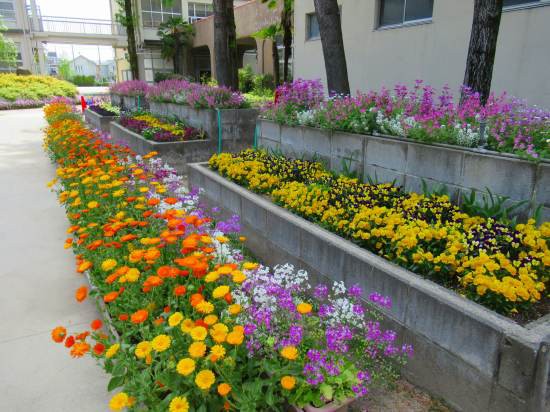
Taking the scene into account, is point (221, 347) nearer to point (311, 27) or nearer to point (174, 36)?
point (311, 27)

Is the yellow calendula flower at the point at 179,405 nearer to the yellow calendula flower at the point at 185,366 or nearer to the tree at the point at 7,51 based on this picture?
the yellow calendula flower at the point at 185,366

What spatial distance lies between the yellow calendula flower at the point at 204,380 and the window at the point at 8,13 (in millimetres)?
43418

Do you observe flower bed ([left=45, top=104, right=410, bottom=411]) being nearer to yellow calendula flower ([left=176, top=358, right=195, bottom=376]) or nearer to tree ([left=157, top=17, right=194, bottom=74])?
yellow calendula flower ([left=176, top=358, right=195, bottom=376])

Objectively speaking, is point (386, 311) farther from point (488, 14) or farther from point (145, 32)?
point (145, 32)

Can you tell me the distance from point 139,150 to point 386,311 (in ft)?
23.4

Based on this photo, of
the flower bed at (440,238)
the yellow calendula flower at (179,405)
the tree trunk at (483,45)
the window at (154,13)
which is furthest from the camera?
the window at (154,13)

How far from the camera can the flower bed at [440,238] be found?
8.09 ft

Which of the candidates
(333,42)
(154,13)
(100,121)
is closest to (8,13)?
(154,13)

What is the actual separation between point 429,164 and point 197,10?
33.3 meters

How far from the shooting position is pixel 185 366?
180 cm

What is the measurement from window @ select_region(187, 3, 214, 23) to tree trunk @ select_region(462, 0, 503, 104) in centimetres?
3130

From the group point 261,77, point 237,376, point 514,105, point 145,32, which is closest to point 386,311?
point 237,376

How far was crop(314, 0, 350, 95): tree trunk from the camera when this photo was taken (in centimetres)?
655

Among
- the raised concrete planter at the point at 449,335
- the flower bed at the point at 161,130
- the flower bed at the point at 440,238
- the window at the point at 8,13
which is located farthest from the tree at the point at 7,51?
the raised concrete planter at the point at 449,335
